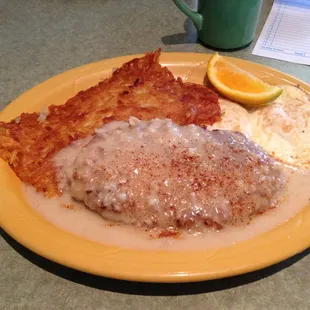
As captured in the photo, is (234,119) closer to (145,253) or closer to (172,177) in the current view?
(172,177)

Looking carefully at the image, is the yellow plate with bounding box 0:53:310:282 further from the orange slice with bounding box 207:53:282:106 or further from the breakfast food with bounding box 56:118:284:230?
the orange slice with bounding box 207:53:282:106

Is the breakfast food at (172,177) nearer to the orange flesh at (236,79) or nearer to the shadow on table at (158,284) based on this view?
the shadow on table at (158,284)

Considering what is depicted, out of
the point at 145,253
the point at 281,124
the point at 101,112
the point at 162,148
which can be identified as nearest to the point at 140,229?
the point at 145,253

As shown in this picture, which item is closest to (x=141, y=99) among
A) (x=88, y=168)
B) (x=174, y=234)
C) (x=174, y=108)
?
(x=174, y=108)

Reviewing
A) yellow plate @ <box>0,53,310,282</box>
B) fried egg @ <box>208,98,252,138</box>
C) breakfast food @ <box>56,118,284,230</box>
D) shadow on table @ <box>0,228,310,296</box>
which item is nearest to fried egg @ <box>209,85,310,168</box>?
fried egg @ <box>208,98,252,138</box>

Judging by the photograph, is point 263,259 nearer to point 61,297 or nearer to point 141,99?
point 61,297

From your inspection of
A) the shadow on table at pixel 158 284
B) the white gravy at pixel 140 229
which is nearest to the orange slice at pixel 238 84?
the white gravy at pixel 140 229
